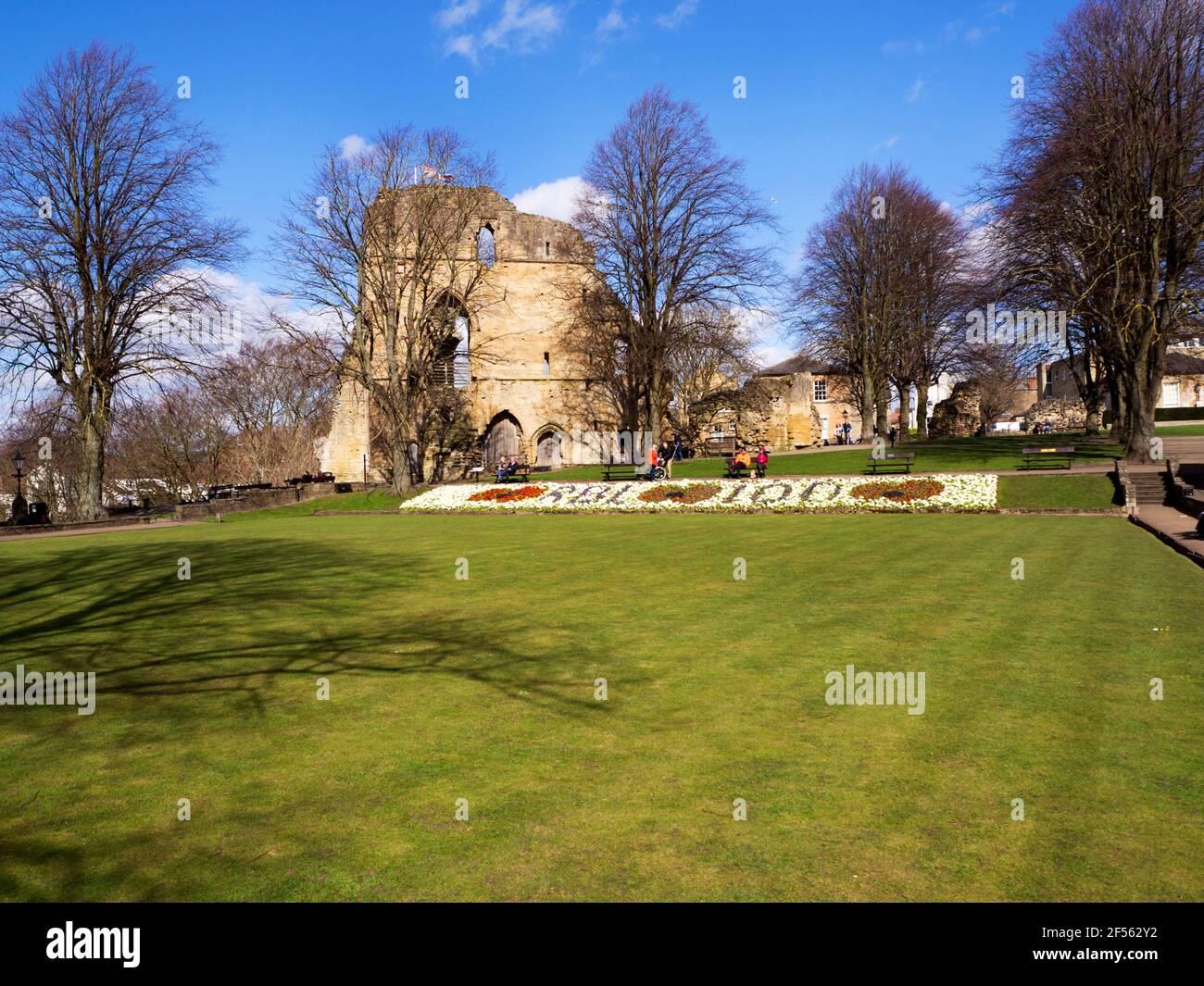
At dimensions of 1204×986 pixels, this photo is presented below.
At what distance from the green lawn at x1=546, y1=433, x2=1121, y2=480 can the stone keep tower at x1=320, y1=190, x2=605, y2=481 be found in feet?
26.2

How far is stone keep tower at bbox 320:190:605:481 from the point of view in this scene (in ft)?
165

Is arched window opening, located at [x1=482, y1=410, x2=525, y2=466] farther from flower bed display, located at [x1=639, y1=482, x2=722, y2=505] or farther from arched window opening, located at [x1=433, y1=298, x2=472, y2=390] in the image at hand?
flower bed display, located at [x1=639, y1=482, x2=722, y2=505]

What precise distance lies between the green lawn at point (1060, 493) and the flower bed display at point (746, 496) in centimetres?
53

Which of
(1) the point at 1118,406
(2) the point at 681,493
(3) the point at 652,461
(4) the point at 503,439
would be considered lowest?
(2) the point at 681,493

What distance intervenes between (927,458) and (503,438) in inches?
1017

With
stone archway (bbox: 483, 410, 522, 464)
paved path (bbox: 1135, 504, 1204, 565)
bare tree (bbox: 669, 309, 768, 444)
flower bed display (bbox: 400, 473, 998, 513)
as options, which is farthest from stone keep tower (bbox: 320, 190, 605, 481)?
paved path (bbox: 1135, 504, 1204, 565)

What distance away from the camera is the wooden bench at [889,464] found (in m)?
31.3

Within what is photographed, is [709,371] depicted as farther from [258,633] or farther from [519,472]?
[258,633]

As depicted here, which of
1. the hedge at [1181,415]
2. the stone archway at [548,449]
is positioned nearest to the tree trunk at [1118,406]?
the hedge at [1181,415]

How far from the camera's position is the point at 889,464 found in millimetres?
33188

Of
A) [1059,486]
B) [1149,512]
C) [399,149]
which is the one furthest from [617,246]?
[1149,512]

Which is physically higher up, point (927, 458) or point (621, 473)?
point (927, 458)

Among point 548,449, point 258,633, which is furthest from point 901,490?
point 548,449

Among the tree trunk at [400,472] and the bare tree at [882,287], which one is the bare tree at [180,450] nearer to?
the tree trunk at [400,472]
